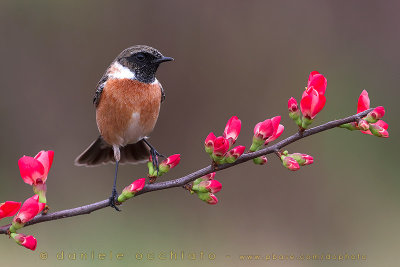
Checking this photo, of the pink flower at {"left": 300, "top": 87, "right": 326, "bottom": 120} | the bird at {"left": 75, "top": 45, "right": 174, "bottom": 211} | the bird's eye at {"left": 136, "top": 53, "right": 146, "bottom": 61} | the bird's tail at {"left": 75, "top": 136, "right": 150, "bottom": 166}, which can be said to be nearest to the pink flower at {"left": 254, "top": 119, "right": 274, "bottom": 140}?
the pink flower at {"left": 300, "top": 87, "right": 326, "bottom": 120}

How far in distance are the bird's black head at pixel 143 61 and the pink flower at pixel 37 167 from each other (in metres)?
1.12

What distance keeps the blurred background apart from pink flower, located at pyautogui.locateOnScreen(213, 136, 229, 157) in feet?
12.0

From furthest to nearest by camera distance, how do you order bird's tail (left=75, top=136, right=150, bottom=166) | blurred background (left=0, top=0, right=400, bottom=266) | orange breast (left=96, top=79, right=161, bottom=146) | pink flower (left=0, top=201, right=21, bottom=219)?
1. blurred background (left=0, top=0, right=400, bottom=266)
2. bird's tail (left=75, top=136, right=150, bottom=166)
3. orange breast (left=96, top=79, right=161, bottom=146)
4. pink flower (left=0, top=201, right=21, bottom=219)

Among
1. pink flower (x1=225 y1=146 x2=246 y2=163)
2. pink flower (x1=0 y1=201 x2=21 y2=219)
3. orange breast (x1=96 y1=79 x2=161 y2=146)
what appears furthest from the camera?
orange breast (x1=96 y1=79 x2=161 y2=146)

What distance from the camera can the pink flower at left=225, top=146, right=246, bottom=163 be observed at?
179 centimetres

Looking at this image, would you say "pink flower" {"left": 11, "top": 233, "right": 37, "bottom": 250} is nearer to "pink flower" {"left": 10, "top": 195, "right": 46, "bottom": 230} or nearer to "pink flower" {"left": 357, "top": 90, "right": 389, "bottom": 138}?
"pink flower" {"left": 10, "top": 195, "right": 46, "bottom": 230}

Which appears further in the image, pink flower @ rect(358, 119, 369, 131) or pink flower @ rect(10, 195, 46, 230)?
pink flower @ rect(358, 119, 369, 131)

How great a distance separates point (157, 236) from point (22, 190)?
5.21 ft

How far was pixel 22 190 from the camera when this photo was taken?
5914mm

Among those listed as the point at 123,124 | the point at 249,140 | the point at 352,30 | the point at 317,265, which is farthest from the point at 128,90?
the point at 352,30

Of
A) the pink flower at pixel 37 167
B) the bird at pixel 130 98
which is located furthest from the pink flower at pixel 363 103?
the bird at pixel 130 98

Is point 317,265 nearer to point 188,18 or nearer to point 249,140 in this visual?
point 249,140

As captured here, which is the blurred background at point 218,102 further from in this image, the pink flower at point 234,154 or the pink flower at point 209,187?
the pink flower at point 234,154

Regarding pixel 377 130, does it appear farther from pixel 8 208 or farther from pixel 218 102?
pixel 218 102
